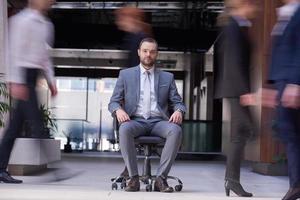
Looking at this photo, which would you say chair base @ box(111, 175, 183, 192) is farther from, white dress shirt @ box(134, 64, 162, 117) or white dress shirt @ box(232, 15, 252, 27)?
white dress shirt @ box(232, 15, 252, 27)

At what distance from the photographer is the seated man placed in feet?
15.2

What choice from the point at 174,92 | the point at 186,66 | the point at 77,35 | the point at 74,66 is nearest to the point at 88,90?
the point at 74,66

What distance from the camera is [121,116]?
15.5ft

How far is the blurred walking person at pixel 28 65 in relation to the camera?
4554 millimetres

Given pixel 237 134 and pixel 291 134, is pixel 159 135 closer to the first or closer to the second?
pixel 237 134

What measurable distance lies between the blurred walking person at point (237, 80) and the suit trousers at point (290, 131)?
0.38 meters

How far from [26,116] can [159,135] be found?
3.50 feet

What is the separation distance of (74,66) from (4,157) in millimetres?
19875

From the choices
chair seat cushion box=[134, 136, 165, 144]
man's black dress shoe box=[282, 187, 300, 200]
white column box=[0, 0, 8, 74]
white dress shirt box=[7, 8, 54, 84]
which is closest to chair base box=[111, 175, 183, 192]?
chair seat cushion box=[134, 136, 165, 144]

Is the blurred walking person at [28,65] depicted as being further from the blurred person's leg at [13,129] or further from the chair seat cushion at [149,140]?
the chair seat cushion at [149,140]

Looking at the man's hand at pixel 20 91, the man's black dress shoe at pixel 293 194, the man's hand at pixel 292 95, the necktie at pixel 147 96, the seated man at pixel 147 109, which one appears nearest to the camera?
the man's hand at pixel 292 95

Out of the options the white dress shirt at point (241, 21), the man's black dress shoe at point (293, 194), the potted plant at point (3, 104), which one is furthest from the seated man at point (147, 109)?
the potted plant at point (3, 104)

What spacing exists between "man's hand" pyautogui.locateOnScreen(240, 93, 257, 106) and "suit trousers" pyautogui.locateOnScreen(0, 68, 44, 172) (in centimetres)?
157

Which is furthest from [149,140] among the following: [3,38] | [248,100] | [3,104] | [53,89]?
[3,38]
